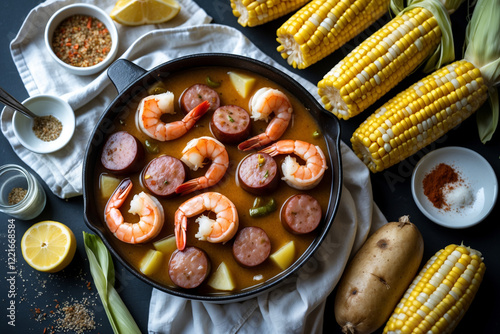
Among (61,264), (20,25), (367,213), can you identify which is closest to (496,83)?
(367,213)

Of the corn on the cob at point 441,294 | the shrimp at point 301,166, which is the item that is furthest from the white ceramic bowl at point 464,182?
the shrimp at point 301,166

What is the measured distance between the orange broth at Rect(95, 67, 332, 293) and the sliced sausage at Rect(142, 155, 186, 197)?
11cm

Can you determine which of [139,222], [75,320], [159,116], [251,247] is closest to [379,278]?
[251,247]

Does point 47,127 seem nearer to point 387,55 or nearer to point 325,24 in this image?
point 325,24

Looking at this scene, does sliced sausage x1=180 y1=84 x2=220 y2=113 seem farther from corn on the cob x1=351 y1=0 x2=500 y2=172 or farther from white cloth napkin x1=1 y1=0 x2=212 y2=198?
corn on the cob x1=351 y1=0 x2=500 y2=172

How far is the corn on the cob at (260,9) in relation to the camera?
4.18 meters

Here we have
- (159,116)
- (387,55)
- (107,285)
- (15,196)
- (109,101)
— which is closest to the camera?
(159,116)

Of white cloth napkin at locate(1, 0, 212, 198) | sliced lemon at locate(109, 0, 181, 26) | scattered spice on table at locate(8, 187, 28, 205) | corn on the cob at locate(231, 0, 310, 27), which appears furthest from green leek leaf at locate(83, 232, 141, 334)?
corn on the cob at locate(231, 0, 310, 27)

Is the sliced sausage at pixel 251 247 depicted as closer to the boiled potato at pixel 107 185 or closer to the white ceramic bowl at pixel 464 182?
the boiled potato at pixel 107 185

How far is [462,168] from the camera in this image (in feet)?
14.2

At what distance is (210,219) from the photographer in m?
3.77

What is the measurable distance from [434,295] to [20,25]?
4.43 m

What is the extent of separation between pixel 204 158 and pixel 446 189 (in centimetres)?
218

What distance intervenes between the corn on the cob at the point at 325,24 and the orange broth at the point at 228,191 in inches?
17.5
